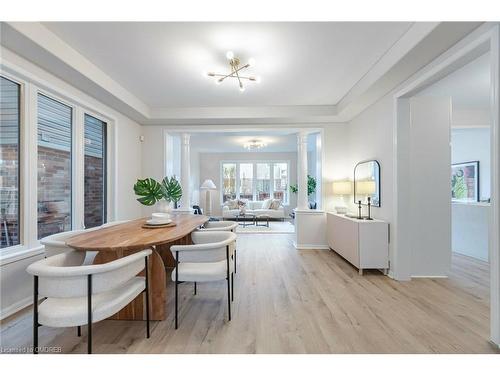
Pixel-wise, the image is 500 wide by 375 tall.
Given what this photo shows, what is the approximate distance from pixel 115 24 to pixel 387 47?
2695 millimetres

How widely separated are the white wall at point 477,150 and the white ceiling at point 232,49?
3.27 metres

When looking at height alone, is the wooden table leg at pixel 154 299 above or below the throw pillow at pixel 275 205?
below

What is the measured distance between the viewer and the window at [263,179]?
9688 mm

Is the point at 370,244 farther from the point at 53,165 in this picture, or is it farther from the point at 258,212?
the point at 258,212

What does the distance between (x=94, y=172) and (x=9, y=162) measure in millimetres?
1293

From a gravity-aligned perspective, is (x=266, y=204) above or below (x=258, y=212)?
above

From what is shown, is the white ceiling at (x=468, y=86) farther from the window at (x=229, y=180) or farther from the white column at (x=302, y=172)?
the window at (x=229, y=180)

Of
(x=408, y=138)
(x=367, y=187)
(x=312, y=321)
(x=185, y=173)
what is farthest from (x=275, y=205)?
(x=312, y=321)

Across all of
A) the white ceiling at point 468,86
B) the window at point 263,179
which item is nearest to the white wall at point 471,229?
the white ceiling at point 468,86

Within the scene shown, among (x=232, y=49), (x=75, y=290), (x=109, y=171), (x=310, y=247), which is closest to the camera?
(x=75, y=290)

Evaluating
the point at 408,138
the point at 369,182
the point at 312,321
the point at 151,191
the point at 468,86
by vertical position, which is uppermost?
the point at 468,86

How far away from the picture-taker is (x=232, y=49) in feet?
8.20
